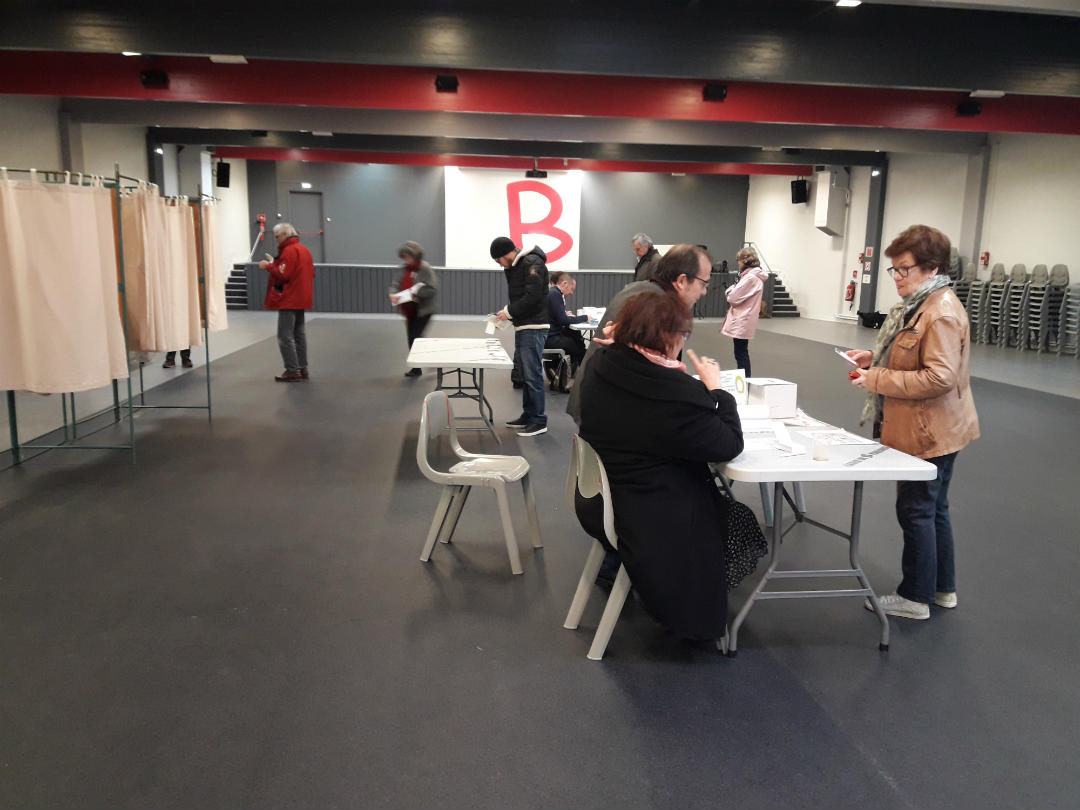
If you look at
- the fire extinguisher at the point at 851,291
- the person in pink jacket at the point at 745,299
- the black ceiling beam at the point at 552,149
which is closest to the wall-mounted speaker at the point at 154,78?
the black ceiling beam at the point at 552,149

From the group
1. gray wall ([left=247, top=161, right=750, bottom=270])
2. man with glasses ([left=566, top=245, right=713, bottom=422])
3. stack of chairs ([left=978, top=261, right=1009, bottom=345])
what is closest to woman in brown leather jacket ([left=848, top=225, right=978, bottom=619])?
man with glasses ([left=566, top=245, right=713, bottom=422])

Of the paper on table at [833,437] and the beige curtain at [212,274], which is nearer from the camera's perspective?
the paper on table at [833,437]

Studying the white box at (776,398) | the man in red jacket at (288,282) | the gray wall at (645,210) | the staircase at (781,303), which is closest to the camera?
the white box at (776,398)

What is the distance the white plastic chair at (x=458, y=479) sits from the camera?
3307mm

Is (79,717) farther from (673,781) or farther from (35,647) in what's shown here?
(673,781)

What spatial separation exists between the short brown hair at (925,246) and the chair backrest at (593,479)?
132 centimetres

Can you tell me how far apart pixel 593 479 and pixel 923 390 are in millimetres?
1214

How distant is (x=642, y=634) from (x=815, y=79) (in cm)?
566

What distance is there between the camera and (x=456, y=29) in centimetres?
641

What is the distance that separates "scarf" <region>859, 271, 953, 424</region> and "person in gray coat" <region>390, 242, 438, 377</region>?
18.2 feet

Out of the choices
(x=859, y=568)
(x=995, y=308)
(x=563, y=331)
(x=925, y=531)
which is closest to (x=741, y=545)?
(x=859, y=568)

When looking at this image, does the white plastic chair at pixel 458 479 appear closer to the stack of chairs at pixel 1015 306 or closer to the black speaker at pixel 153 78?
the black speaker at pixel 153 78

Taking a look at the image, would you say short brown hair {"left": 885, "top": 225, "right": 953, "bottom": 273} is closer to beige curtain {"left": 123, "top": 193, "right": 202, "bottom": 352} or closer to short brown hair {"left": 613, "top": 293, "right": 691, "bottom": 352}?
short brown hair {"left": 613, "top": 293, "right": 691, "bottom": 352}

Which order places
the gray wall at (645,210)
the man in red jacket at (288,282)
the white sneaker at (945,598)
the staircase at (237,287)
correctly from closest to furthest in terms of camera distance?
1. the white sneaker at (945,598)
2. the man in red jacket at (288,282)
3. the staircase at (237,287)
4. the gray wall at (645,210)
